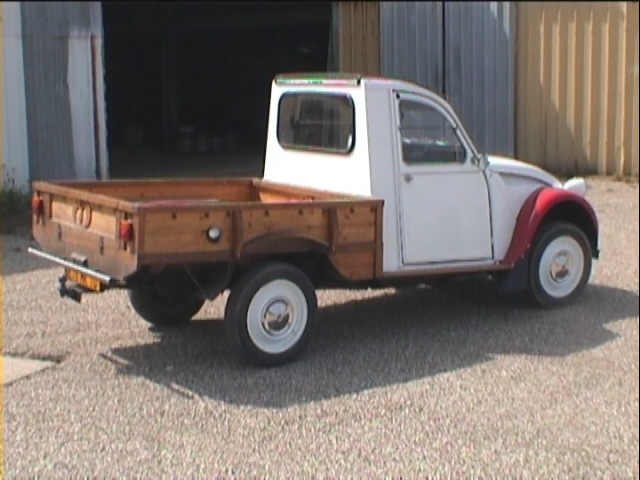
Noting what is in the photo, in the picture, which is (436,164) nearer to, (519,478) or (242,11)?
(519,478)

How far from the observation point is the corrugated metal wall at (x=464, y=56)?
17391mm

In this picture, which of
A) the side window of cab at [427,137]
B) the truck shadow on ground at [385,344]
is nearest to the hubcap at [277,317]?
the truck shadow on ground at [385,344]

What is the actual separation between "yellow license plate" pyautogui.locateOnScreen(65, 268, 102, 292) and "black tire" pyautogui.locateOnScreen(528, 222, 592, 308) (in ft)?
11.8

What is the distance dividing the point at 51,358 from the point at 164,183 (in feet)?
5.83

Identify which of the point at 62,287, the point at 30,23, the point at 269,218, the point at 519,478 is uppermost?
the point at 30,23

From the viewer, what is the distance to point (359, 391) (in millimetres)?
7188

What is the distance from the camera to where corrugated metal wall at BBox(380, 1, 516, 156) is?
57.1 ft

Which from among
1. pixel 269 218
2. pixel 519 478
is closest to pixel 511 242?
pixel 269 218

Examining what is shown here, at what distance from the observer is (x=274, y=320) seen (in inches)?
300

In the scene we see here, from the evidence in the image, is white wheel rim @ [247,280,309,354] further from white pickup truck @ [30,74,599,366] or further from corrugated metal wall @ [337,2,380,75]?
corrugated metal wall @ [337,2,380,75]

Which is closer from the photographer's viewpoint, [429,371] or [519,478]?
[519,478]

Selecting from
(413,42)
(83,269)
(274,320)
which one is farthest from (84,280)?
(413,42)

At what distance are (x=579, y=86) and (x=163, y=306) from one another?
32.5ft

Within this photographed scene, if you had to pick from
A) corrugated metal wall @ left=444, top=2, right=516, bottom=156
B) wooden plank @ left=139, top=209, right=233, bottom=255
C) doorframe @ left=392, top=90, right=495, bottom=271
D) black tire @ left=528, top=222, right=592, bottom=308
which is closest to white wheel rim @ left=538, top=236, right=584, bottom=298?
black tire @ left=528, top=222, right=592, bottom=308
